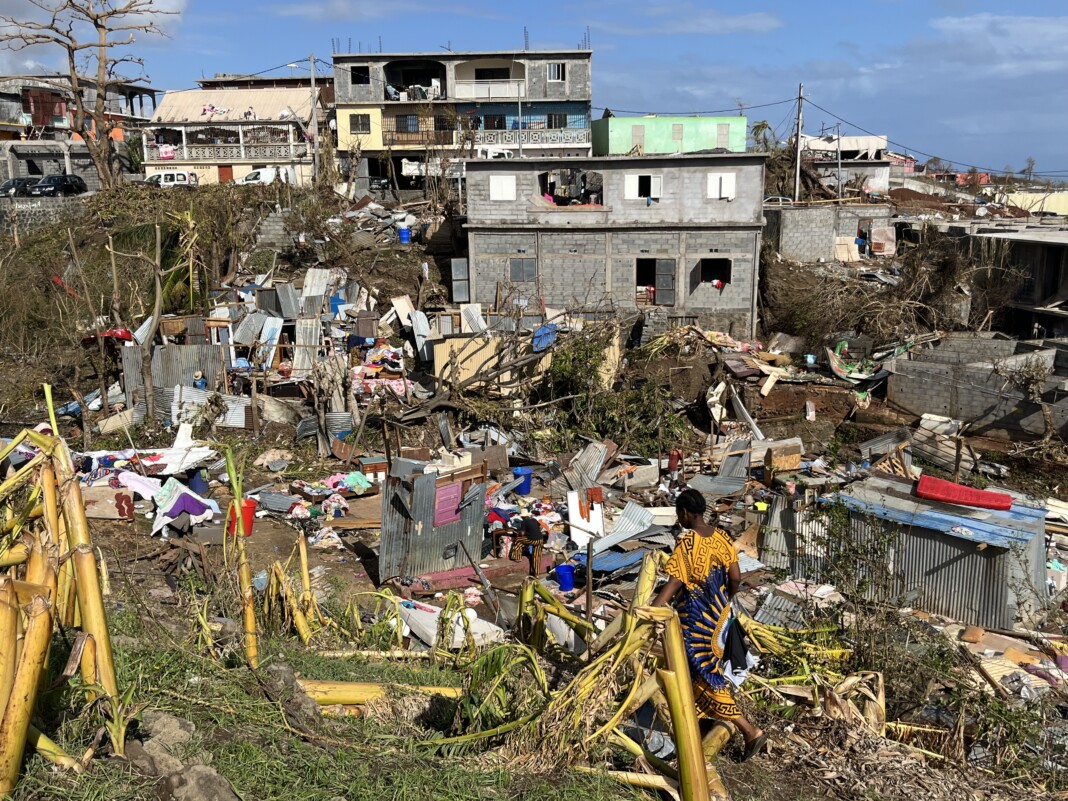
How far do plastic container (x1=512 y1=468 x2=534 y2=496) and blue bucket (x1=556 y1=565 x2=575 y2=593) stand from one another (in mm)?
3227

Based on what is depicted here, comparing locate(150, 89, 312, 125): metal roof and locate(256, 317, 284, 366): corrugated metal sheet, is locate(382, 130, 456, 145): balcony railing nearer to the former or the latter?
locate(150, 89, 312, 125): metal roof

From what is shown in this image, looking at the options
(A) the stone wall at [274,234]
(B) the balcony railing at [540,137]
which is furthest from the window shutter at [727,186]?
(B) the balcony railing at [540,137]

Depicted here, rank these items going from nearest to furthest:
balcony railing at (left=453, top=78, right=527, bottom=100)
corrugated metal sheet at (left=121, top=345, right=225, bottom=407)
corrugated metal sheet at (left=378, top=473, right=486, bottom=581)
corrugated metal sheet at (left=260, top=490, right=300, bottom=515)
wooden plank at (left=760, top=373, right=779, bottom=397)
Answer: corrugated metal sheet at (left=378, top=473, right=486, bottom=581), corrugated metal sheet at (left=260, top=490, right=300, bottom=515), corrugated metal sheet at (left=121, top=345, right=225, bottom=407), wooden plank at (left=760, top=373, right=779, bottom=397), balcony railing at (left=453, top=78, right=527, bottom=100)

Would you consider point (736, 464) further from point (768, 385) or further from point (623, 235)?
point (623, 235)

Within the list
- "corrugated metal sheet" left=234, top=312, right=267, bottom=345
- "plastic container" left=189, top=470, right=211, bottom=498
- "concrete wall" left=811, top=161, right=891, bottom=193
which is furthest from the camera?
"concrete wall" left=811, top=161, right=891, bottom=193

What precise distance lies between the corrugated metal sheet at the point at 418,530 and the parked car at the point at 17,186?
22723 mm

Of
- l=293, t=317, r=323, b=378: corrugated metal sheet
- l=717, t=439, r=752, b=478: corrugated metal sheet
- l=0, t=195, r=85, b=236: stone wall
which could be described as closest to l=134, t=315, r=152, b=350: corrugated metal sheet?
l=293, t=317, r=323, b=378: corrugated metal sheet

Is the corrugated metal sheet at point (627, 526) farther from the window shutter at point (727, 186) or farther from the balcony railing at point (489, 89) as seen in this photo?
the balcony railing at point (489, 89)

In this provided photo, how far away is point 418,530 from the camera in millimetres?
10672

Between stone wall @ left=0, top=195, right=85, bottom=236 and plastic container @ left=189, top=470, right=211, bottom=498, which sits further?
stone wall @ left=0, top=195, right=85, bottom=236

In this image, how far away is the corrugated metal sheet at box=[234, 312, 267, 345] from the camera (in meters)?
18.7

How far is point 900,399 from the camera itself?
18.0m

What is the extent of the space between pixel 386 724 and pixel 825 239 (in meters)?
25.7

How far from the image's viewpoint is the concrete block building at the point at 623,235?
71.6 ft
